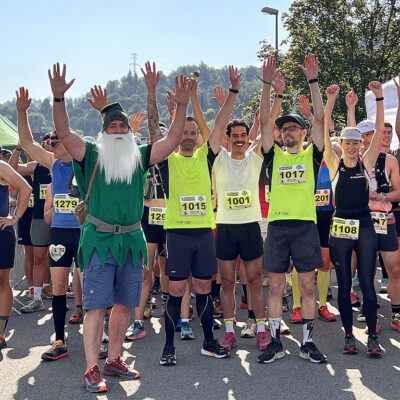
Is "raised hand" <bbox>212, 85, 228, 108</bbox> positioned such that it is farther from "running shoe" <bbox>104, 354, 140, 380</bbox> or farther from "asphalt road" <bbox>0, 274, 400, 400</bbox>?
"running shoe" <bbox>104, 354, 140, 380</bbox>

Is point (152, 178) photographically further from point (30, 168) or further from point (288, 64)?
point (288, 64)

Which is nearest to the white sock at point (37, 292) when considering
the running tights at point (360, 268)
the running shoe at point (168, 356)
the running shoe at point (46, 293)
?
the running shoe at point (46, 293)

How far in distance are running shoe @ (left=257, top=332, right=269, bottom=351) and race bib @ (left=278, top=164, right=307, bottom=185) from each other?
1.48 m

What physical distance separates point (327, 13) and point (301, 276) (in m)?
17.1

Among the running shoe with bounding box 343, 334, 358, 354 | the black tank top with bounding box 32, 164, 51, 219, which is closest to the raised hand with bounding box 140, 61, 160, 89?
the running shoe with bounding box 343, 334, 358, 354

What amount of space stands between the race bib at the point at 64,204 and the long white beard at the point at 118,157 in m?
1.26

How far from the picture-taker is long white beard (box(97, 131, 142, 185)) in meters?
4.63

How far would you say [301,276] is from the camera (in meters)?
5.34

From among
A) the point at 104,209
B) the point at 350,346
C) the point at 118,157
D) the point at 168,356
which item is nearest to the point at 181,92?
the point at 118,157

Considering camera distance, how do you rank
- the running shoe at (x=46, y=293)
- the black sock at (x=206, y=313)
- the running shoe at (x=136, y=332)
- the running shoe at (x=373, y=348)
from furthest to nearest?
the running shoe at (x=46, y=293), the running shoe at (x=136, y=332), the black sock at (x=206, y=313), the running shoe at (x=373, y=348)

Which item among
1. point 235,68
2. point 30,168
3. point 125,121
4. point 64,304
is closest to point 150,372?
point 64,304

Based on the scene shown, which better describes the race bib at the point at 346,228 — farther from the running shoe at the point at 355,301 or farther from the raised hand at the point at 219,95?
the running shoe at the point at 355,301

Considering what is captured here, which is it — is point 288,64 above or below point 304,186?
above

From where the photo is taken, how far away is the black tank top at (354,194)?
5.55 metres
